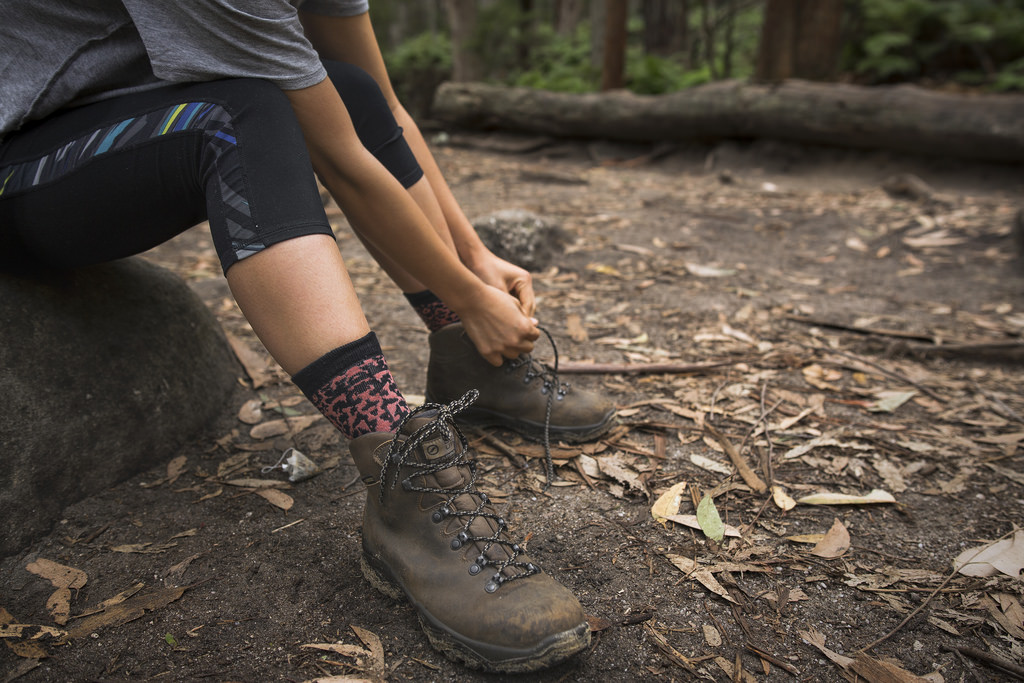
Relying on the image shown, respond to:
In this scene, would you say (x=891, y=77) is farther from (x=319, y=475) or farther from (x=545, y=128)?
(x=319, y=475)

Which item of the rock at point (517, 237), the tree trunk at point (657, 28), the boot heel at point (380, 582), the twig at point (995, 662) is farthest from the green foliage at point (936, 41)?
the boot heel at point (380, 582)

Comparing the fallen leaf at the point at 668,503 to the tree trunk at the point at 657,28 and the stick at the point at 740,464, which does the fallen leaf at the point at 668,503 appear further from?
the tree trunk at the point at 657,28

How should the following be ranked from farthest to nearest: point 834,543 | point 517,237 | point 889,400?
point 517,237 < point 889,400 < point 834,543

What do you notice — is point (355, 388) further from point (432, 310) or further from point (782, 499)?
point (782, 499)

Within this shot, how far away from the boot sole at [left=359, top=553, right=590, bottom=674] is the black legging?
0.82 meters

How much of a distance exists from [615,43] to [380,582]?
788cm

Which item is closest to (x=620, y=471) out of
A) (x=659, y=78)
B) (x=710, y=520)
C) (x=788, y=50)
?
(x=710, y=520)

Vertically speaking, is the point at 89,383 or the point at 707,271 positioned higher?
the point at 89,383

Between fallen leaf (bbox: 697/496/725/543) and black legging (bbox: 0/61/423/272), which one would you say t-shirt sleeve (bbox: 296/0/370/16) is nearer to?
black legging (bbox: 0/61/423/272)

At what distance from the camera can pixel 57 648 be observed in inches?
49.4

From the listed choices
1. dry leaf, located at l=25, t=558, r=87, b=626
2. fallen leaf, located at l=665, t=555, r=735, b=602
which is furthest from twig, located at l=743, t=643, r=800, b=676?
dry leaf, located at l=25, t=558, r=87, b=626

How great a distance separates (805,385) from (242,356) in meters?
2.11

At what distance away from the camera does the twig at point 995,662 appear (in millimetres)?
1216

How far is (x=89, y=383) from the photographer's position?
1.63 m
